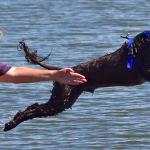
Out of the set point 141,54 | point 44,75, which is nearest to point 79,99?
point 141,54

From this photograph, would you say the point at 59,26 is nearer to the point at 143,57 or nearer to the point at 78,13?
the point at 78,13

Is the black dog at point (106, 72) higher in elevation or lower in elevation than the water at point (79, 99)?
higher

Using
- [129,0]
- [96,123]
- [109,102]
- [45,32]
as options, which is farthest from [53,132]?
[129,0]

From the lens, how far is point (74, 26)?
2038cm

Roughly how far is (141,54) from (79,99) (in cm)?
370

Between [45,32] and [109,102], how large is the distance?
693cm

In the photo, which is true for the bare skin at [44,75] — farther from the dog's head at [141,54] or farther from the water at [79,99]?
the water at [79,99]

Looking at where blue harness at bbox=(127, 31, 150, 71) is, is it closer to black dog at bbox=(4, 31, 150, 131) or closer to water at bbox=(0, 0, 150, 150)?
black dog at bbox=(4, 31, 150, 131)

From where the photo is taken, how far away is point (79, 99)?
42.0ft

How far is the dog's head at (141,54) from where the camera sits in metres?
9.12

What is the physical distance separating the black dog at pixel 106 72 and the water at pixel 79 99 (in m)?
0.96

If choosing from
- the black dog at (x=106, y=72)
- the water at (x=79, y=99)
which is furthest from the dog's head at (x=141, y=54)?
the water at (x=79, y=99)

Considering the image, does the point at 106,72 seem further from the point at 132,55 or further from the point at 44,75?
the point at 44,75

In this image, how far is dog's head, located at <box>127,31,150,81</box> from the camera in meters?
9.12
